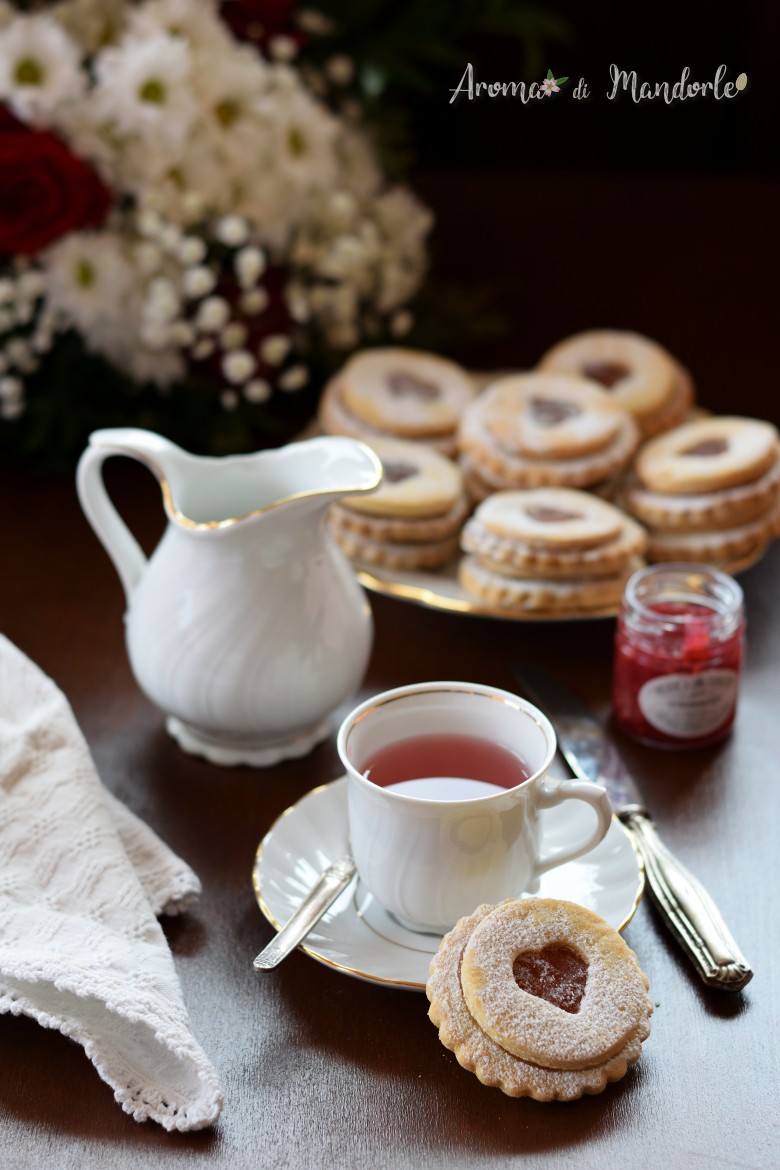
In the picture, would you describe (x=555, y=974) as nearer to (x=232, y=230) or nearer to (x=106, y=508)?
(x=106, y=508)

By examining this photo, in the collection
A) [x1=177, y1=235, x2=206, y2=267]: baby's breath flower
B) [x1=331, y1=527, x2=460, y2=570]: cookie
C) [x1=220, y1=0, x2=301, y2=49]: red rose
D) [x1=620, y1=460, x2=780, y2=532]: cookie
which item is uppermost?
[x1=220, y1=0, x2=301, y2=49]: red rose

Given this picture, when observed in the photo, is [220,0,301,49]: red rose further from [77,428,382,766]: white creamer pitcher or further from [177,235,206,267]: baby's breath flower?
[77,428,382,766]: white creamer pitcher

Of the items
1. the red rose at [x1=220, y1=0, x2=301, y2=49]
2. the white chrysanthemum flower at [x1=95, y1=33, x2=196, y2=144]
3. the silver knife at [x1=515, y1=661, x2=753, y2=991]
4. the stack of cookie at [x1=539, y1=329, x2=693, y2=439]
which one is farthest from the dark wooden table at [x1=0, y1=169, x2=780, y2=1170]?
the red rose at [x1=220, y1=0, x2=301, y2=49]

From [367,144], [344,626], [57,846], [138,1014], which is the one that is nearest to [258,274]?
[367,144]

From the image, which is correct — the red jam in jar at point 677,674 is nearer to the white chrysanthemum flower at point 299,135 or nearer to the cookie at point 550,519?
Answer: the cookie at point 550,519

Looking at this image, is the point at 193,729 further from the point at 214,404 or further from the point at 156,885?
the point at 214,404

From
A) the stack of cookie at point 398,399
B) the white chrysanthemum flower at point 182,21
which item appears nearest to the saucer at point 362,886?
the stack of cookie at point 398,399
